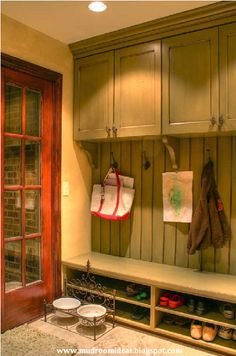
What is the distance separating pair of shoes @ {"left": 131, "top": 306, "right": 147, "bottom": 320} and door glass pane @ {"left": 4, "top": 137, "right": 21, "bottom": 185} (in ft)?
4.54

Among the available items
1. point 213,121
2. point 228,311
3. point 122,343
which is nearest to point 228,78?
point 213,121

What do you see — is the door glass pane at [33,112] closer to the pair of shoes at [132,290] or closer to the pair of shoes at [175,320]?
the pair of shoes at [132,290]

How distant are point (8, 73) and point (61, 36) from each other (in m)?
0.63

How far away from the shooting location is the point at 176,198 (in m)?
2.77

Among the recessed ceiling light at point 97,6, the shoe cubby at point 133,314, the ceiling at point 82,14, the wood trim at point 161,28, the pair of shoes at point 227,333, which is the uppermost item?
the ceiling at point 82,14

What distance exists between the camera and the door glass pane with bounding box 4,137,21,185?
2493 mm

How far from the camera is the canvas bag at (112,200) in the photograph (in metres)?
3.00

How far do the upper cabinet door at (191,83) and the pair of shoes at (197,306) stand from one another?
1230mm

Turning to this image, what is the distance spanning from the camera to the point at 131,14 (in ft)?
7.89

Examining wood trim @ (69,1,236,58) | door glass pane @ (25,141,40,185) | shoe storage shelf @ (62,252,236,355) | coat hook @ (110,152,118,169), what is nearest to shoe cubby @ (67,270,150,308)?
shoe storage shelf @ (62,252,236,355)

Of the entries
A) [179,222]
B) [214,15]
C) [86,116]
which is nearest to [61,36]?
[86,116]

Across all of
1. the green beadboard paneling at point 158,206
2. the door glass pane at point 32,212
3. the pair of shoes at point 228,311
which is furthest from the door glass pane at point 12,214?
the pair of shoes at point 228,311

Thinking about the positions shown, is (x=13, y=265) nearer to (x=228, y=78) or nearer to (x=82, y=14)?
(x=82, y=14)

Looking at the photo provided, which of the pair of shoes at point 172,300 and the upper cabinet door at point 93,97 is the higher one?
the upper cabinet door at point 93,97
